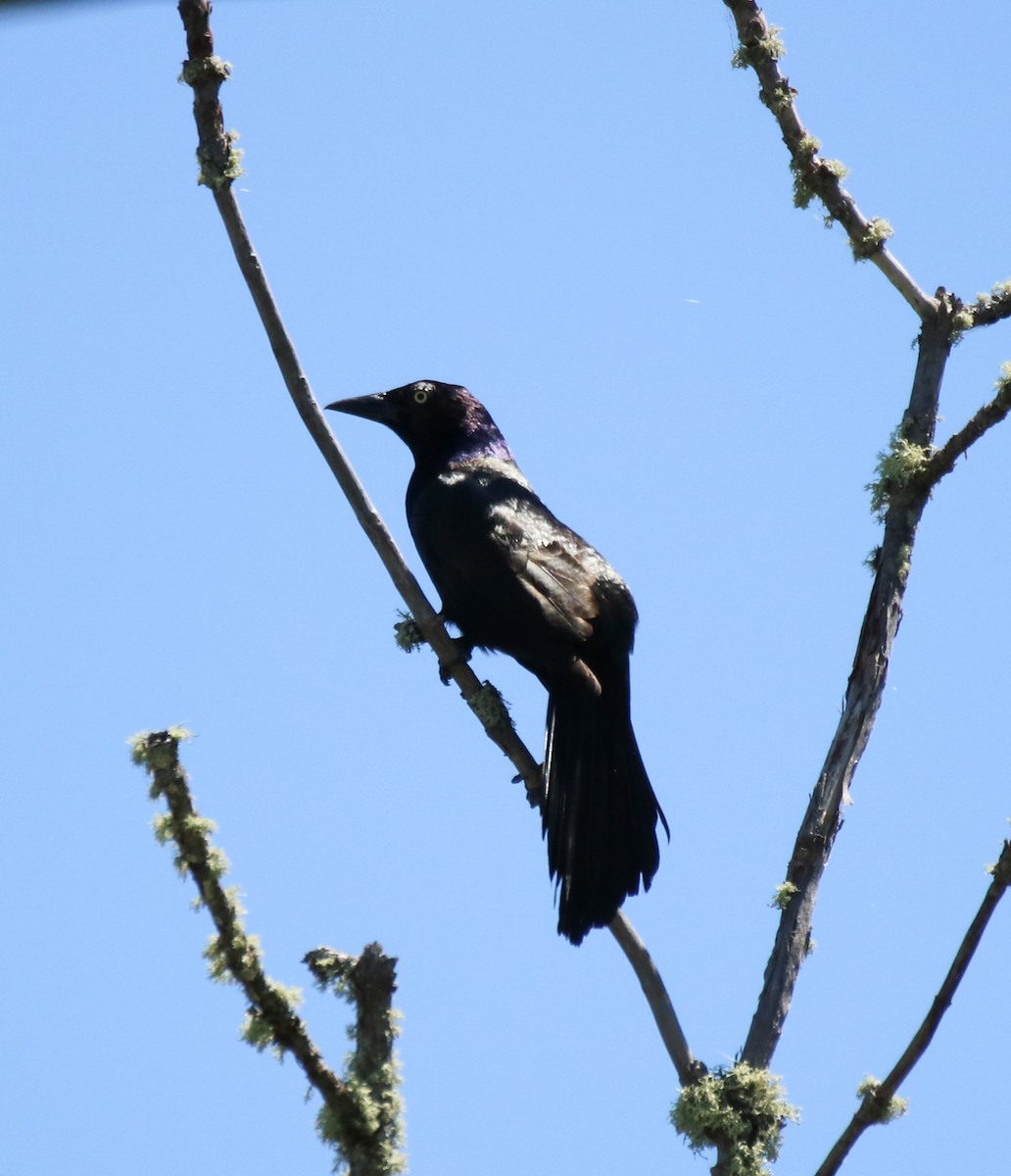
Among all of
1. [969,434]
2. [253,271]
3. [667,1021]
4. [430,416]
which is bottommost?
[667,1021]

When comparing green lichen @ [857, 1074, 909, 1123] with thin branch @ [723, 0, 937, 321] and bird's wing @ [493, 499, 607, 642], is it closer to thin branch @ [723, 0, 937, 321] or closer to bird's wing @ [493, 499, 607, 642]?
thin branch @ [723, 0, 937, 321]

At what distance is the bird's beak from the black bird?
127 mm

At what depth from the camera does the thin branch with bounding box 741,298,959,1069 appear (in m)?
2.83

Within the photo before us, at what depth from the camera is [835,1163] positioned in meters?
2.27

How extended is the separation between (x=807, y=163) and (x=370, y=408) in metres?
2.99

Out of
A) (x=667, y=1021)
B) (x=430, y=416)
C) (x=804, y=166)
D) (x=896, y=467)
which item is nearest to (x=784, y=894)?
(x=667, y=1021)

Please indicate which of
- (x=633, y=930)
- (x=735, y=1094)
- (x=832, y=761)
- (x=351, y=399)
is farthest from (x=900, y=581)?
(x=351, y=399)

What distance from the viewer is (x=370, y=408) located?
604 cm

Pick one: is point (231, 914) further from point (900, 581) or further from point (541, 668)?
point (541, 668)

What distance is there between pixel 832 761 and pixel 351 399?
363 cm

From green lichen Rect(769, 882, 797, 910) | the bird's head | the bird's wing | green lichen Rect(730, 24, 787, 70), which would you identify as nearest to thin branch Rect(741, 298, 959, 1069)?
green lichen Rect(769, 882, 797, 910)

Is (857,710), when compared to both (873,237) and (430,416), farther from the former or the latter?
(430,416)

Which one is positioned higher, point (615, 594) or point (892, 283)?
point (615, 594)

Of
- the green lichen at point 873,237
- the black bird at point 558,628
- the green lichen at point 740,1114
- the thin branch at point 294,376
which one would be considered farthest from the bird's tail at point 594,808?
the green lichen at point 873,237
